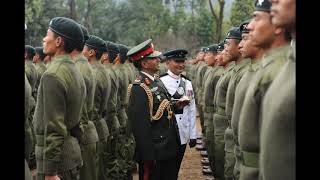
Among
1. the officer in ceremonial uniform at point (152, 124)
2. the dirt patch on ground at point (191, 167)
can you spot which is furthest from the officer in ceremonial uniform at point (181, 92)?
the dirt patch on ground at point (191, 167)

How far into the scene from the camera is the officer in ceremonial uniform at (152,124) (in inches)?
204

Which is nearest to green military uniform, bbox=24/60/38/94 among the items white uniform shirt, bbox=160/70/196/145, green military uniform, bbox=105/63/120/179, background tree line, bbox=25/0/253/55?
green military uniform, bbox=105/63/120/179

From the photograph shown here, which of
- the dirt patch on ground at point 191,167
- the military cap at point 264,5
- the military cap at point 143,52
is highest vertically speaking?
the military cap at point 264,5

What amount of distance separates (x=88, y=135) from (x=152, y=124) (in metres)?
0.74

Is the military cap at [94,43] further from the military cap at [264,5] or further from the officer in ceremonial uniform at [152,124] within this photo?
the military cap at [264,5]

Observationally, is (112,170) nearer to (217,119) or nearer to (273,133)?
(217,119)

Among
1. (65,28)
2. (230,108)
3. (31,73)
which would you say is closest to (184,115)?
(230,108)

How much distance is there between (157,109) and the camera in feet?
17.4

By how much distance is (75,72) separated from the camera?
4090 millimetres

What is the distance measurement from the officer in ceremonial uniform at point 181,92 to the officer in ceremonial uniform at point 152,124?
1.51 feet

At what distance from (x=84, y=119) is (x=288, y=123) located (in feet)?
10.3

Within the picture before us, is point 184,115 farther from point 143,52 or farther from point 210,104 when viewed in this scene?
point 210,104

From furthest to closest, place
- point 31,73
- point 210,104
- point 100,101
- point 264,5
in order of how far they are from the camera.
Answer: point 210,104 → point 31,73 → point 100,101 → point 264,5
